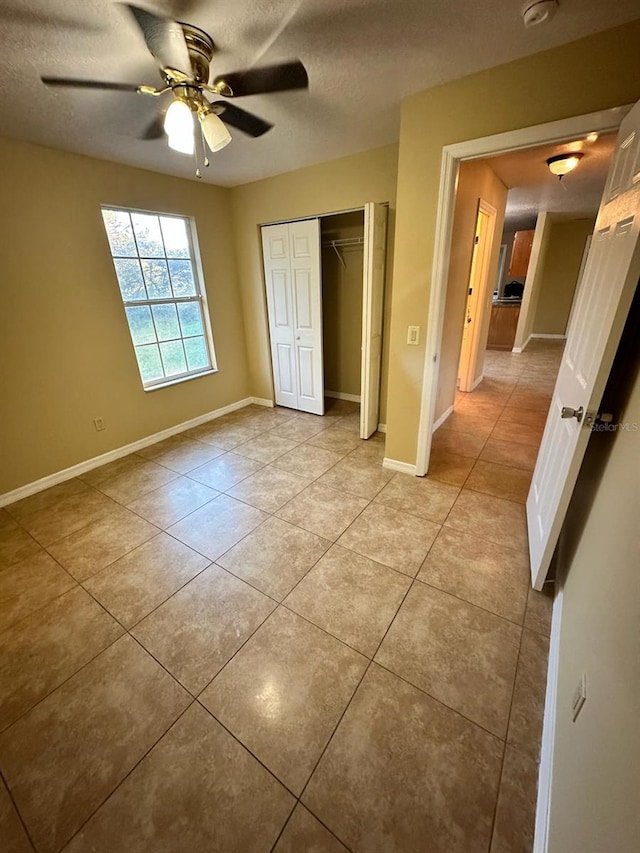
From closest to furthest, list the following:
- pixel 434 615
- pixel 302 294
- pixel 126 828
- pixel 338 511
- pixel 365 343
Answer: pixel 126 828, pixel 434 615, pixel 338 511, pixel 365 343, pixel 302 294

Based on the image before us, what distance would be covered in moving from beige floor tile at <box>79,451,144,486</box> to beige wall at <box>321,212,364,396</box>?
96.2 inches

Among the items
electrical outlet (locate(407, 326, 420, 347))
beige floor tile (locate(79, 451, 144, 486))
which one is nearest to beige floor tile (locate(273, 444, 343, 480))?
electrical outlet (locate(407, 326, 420, 347))

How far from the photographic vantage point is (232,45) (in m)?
1.48

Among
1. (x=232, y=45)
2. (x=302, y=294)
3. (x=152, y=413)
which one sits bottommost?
(x=152, y=413)

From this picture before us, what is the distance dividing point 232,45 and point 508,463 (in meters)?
3.11

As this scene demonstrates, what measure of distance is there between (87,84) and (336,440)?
283cm

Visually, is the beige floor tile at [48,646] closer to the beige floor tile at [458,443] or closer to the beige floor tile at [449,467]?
the beige floor tile at [449,467]

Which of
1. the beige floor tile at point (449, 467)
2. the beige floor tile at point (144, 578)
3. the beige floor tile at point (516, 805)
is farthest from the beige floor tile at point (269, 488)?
the beige floor tile at point (516, 805)

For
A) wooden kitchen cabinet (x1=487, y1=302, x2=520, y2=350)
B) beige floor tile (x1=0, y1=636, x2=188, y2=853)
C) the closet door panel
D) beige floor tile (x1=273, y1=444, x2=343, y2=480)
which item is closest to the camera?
beige floor tile (x1=0, y1=636, x2=188, y2=853)

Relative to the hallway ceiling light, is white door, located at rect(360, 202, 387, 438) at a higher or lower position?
lower

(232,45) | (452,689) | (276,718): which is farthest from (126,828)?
(232,45)

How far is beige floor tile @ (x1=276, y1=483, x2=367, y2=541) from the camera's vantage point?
2.18m

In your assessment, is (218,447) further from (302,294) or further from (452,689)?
(452,689)

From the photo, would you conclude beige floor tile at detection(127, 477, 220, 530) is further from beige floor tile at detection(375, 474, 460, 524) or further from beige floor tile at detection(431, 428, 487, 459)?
beige floor tile at detection(431, 428, 487, 459)
